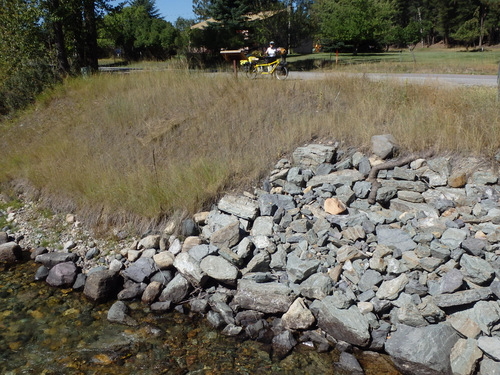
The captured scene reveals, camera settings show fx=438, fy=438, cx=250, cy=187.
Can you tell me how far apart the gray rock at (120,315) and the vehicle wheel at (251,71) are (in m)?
9.79

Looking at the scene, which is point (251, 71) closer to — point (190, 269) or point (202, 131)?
point (202, 131)

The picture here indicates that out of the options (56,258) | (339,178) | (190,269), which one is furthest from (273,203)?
(56,258)

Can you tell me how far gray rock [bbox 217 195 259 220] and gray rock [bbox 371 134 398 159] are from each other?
2.56 meters

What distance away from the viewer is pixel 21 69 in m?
15.5

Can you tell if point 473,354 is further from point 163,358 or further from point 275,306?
point 163,358

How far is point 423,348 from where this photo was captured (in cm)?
511

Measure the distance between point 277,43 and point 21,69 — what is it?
16.0 meters

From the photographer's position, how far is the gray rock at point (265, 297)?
6.16 m

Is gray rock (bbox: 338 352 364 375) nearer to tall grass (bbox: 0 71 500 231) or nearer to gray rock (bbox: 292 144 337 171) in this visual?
tall grass (bbox: 0 71 500 231)

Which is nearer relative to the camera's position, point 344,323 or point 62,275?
point 344,323

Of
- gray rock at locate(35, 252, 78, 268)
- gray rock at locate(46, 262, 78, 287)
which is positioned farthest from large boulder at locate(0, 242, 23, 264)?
gray rock at locate(46, 262, 78, 287)

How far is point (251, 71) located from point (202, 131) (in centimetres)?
575

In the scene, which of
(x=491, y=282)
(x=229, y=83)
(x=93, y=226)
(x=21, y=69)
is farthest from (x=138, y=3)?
(x=491, y=282)

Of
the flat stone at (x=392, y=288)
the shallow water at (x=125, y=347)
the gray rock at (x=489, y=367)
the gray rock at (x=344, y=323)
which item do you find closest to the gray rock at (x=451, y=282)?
the flat stone at (x=392, y=288)
